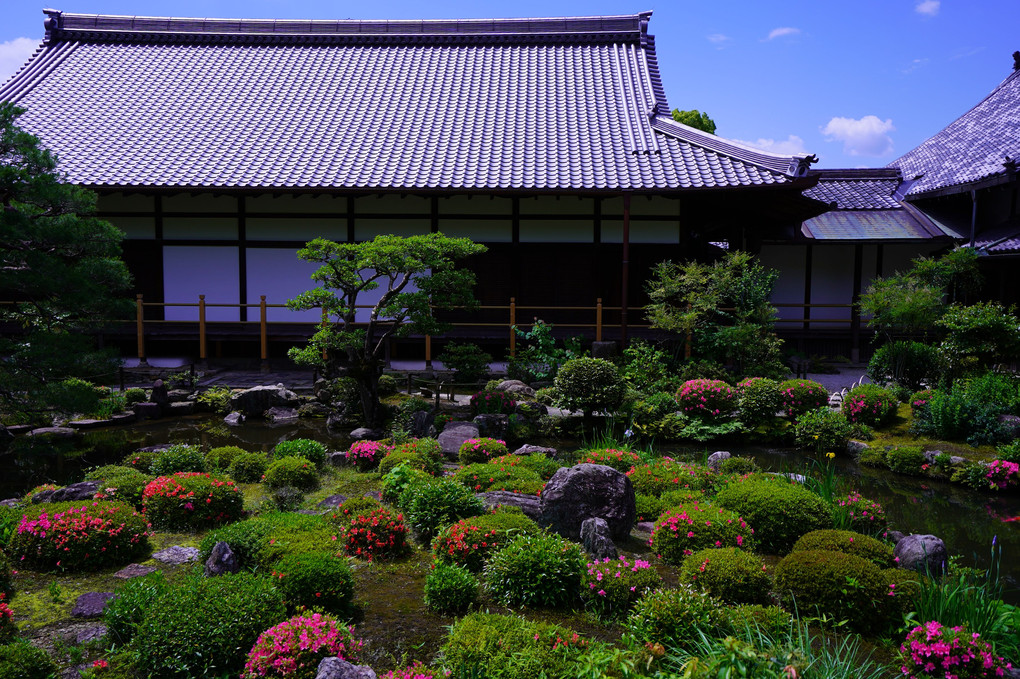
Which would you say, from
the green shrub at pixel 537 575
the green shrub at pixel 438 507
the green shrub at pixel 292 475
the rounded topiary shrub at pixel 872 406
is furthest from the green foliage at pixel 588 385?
the green shrub at pixel 537 575

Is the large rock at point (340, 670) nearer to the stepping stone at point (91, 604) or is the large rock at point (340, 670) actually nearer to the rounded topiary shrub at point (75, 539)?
the stepping stone at point (91, 604)

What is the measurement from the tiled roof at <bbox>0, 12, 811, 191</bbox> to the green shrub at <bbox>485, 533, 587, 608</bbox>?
34.0 feet

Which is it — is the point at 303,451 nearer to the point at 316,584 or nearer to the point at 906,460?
the point at 316,584

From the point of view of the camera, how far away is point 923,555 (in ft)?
19.1

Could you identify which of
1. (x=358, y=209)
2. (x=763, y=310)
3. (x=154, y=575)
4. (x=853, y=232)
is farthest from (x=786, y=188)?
(x=154, y=575)

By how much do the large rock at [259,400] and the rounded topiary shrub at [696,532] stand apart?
29.4ft

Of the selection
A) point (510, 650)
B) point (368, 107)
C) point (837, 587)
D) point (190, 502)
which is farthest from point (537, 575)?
point (368, 107)

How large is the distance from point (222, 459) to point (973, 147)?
21.5m

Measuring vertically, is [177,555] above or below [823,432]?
below

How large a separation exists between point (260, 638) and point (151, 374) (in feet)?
39.9

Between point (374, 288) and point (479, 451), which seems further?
point (374, 288)

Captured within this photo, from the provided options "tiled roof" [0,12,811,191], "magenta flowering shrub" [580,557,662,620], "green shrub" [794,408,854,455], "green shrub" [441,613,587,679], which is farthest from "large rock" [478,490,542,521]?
"tiled roof" [0,12,811,191]

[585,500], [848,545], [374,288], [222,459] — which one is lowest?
[222,459]

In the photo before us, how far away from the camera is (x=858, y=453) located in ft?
35.8
